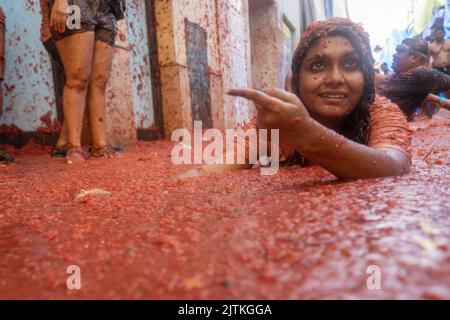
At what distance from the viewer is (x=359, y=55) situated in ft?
5.07

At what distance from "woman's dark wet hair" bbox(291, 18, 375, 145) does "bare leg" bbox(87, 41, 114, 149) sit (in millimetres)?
1811

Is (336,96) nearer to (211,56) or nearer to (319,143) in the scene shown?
(319,143)

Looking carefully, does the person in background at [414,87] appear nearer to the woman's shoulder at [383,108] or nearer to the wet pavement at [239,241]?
the woman's shoulder at [383,108]

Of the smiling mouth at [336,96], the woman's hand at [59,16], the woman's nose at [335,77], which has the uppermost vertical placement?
the woman's hand at [59,16]

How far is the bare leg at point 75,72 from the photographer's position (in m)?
2.62

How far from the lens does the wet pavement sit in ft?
1.78

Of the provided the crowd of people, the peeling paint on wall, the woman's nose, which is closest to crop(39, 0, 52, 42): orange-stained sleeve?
the crowd of people

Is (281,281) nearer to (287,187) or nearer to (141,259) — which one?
(141,259)

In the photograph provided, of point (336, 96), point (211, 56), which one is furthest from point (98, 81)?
point (211, 56)

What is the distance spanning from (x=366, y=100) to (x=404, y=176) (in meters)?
0.50

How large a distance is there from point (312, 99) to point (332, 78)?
0.13 m

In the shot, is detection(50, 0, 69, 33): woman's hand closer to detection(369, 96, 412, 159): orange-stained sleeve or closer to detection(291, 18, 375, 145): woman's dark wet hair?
detection(291, 18, 375, 145): woman's dark wet hair

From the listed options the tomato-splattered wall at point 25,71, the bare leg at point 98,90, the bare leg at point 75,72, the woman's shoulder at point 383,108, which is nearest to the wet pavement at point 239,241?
the woman's shoulder at point 383,108

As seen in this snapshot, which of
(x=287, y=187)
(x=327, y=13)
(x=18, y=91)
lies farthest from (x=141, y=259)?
(x=327, y=13)
